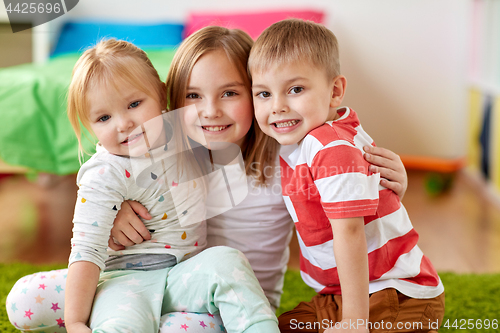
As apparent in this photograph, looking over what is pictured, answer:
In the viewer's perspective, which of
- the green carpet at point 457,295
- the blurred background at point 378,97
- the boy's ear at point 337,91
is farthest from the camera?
the blurred background at point 378,97

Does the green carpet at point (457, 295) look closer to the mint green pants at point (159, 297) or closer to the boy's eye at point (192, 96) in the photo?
the mint green pants at point (159, 297)

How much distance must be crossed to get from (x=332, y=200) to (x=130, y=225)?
1.17 ft

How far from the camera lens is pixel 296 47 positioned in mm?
748

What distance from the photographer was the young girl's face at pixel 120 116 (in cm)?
77

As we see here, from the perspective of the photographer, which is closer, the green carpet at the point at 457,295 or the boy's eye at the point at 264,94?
the boy's eye at the point at 264,94

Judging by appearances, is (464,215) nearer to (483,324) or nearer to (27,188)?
(483,324)

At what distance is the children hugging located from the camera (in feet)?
2.39

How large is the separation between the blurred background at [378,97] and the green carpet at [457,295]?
10 centimetres

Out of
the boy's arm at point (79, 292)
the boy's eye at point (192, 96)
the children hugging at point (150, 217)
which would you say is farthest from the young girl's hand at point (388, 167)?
the boy's arm at point (79, 292)

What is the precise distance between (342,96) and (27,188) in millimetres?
1715

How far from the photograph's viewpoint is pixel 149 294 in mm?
761

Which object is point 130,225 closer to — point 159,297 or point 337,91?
point 159,297

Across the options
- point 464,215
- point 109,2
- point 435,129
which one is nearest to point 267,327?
point 464,215

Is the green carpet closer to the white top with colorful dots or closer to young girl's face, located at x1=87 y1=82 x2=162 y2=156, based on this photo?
the white top with colorful dots
